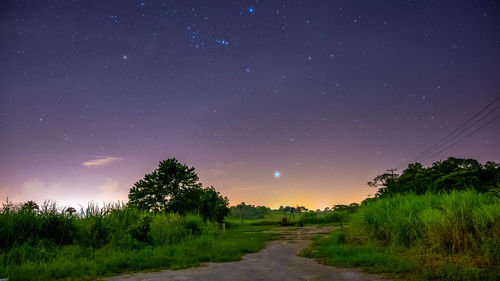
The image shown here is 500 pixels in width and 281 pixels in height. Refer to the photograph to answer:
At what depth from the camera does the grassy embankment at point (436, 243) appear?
6984 mm

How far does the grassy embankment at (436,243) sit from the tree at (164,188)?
93.1ft

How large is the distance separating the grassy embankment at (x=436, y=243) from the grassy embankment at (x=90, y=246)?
452 cm

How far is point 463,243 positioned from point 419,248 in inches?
47.6

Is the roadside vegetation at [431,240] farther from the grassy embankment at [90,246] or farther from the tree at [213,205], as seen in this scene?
the tree at [213,205]

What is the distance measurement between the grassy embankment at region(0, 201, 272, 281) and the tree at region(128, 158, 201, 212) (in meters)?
22.3

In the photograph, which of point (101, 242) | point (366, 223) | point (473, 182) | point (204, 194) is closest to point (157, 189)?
point (204, 194)

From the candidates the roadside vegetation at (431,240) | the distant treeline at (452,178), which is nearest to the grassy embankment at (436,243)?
the roadside vegetation at (431,240)

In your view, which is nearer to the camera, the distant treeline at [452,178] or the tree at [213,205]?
the distant treeline at [452,178]

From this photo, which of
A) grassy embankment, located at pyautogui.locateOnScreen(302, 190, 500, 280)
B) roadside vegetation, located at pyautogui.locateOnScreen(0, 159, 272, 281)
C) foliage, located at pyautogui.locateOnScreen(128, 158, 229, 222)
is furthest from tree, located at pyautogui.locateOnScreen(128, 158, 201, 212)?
grassy embankment, located at pyautogui.locateOnScreen(302, 190, 500, 280)

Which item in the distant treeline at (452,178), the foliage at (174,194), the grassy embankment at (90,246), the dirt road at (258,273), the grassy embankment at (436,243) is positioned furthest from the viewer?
the foliage at (174,194)

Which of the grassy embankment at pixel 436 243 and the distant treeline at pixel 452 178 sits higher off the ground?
the distant treeline at pixel 452 178

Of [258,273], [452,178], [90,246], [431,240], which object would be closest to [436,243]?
[431,240]

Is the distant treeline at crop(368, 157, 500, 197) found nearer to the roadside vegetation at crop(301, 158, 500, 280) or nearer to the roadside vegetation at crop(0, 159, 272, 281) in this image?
the roadside vegetation at crop(301, 158, 500, 280)

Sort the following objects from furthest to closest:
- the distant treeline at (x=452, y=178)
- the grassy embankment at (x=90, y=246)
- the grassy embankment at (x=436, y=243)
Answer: the distant treeline at (x=452, y=178)
the grassy embankment at (x=90, y=246)
the grassy embankment at (x=436, y=243)
